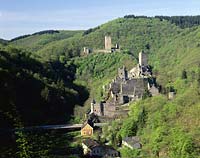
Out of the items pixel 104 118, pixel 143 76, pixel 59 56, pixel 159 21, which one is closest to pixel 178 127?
pixel 104 118

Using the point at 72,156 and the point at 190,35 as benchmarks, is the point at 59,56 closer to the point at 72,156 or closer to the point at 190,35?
the point at 190,35

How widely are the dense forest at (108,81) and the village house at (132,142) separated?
0.51 meters

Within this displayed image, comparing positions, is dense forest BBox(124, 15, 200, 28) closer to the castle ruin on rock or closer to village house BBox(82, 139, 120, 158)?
the castle ruin on rock

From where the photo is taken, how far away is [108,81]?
76250mm

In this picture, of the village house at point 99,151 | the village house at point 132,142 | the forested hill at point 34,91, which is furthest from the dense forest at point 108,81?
the village house at point 99,151

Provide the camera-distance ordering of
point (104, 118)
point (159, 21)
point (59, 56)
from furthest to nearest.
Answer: point (159, 21) < point (59, 56) < point (104, 118)

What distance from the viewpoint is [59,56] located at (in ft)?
303

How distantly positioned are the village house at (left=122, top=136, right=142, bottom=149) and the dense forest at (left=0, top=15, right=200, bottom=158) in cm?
51

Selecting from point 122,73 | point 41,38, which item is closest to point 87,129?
point 122,73

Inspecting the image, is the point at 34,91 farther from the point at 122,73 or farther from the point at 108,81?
the point at 122,73

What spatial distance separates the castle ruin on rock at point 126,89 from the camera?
58594 millimetres

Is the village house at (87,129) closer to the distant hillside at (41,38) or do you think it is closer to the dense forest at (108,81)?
the dense forest at (108,81)

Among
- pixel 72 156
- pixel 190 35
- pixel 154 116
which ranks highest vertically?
pixel 190 35

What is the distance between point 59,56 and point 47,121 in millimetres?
34632
